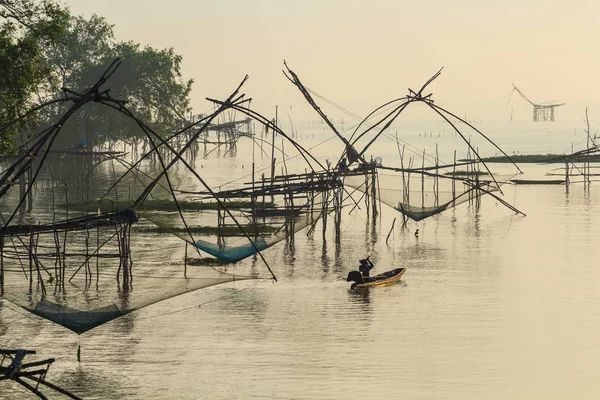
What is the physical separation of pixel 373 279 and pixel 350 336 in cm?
333

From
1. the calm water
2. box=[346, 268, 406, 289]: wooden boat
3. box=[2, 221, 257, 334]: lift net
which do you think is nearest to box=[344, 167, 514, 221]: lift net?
the calm water

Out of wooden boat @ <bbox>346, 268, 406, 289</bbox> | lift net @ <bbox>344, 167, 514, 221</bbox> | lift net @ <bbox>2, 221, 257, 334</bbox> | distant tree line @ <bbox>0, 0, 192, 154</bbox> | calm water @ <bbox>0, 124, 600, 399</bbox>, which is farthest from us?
distant tree line @ <bbox>0, 0, 192, 154</bbox>

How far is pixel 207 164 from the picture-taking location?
195 ft

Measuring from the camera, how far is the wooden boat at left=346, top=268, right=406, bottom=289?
17.4 metres

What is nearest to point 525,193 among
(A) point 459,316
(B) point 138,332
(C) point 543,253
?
(C) point 543,253

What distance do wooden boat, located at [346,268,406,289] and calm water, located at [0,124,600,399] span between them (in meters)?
0.13

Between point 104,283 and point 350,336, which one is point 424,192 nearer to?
point 104,283

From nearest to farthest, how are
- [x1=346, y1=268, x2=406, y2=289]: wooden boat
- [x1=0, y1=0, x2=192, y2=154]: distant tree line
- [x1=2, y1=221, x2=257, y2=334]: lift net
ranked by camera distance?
[x1=2, y1=221, x2=257, y2=334]: lift net
[x1=346, y1=268, x2=406, y2=289]: wooden boat
[x1=0, y1=0, x2=192, y2=154]: distant tree line

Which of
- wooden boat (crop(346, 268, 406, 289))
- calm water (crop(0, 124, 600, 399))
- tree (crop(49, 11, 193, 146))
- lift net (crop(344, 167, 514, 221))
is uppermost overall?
tree (crop(49, 11, 193, 146))

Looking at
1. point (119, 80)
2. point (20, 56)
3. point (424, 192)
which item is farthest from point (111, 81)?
point (20, 56)

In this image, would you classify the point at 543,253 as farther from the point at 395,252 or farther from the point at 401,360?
the point at 401,360

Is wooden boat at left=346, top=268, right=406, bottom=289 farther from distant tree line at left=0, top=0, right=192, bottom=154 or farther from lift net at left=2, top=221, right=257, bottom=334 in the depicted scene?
distant tree line at left=0, top=0, right=192, bottom=154

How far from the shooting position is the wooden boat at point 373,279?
17417mm

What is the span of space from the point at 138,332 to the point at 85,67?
36.6 meters
